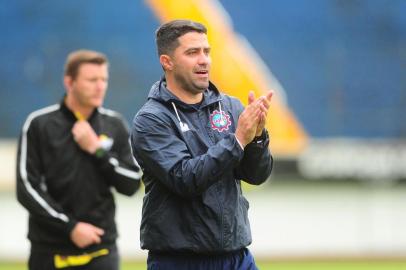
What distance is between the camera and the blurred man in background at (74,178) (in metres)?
5.45

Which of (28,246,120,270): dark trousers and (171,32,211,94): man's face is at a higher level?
(171,32,211,94): man's face

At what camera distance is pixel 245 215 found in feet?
13.6

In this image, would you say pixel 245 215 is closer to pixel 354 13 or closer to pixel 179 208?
pixel 179 208

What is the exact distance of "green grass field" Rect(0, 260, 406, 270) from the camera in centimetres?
1030

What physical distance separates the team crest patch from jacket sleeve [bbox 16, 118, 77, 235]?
5.40ft

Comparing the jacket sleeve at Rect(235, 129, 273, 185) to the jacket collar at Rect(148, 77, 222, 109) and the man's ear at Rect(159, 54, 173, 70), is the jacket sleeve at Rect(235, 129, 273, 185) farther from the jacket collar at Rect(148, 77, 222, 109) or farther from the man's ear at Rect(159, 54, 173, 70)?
the man's ear at Rect(159, 54, 173, 70)

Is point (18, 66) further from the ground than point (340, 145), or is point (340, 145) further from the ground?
point (18, 66)

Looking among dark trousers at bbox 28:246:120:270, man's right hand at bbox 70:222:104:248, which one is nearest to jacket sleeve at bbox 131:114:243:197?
man's right hand at bbox 70:222:104:248

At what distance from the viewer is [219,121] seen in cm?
409

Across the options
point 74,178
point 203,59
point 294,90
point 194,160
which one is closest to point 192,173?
point 194,160

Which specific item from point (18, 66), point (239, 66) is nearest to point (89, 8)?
point (18, 66)

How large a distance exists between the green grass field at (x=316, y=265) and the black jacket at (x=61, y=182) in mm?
4915

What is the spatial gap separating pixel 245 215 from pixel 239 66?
25.6 feet

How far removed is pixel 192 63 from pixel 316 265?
6.91m
